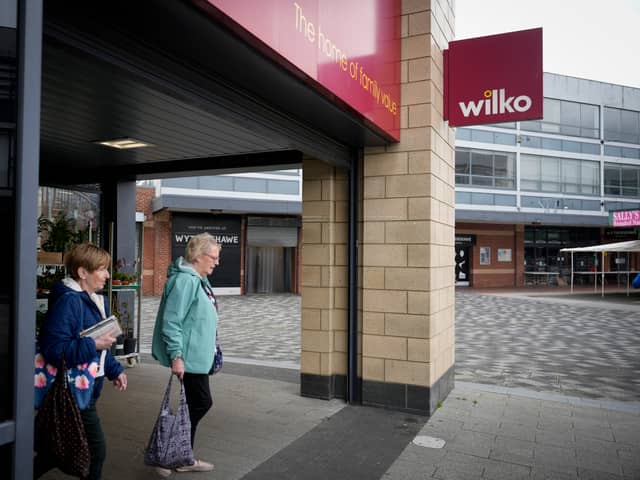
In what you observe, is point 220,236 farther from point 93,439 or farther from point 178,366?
point 93,439

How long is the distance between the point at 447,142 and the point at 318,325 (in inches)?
104

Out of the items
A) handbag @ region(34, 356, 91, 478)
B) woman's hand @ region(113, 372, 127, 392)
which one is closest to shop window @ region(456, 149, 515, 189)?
woman's hand @ region(113, 372, 127, 392)

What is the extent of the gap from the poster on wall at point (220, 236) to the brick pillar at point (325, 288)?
16.1 metres

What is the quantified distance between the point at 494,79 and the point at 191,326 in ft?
13.0

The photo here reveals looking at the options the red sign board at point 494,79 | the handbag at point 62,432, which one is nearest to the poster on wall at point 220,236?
the red sign board at point 494,79

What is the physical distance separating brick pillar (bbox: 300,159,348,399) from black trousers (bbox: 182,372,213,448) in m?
2.29

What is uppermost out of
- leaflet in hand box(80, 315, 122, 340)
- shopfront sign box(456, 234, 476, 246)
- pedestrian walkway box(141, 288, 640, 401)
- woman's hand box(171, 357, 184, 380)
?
shopfront sign box(456, 234, 476, 246)

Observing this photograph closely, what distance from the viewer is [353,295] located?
569 cm

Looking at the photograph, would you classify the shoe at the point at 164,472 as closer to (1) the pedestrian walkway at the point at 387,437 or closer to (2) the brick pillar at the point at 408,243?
(1) the pedestrian walkway at the point at 387,437

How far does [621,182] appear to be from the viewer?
29797 millimetres

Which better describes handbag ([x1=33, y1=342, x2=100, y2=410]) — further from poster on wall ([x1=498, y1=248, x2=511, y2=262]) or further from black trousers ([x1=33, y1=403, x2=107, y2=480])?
poster on wall ([x1=498, y1=248, x2=511, y2=262])

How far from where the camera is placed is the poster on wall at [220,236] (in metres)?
21.4

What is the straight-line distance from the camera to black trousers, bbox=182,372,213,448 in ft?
11.8

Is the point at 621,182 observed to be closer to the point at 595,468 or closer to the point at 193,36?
the point at 595,468
